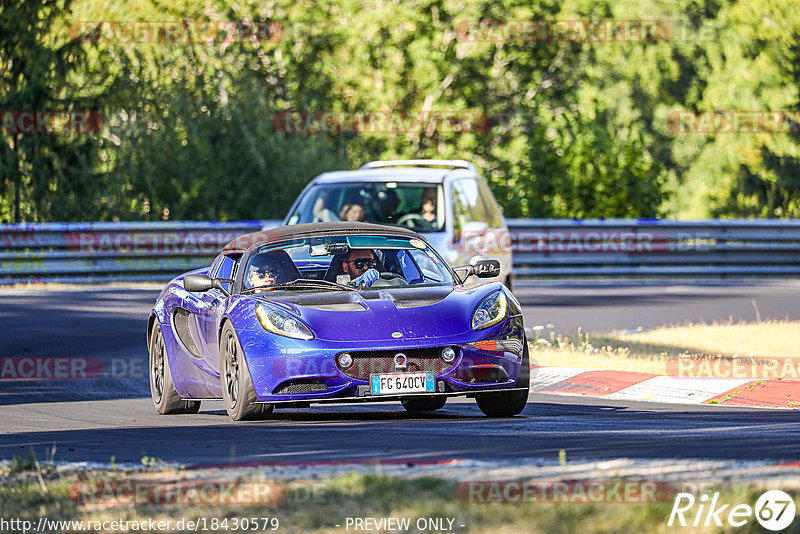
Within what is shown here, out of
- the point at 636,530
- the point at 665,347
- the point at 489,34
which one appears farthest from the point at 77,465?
the point at 489,34

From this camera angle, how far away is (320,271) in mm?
10672

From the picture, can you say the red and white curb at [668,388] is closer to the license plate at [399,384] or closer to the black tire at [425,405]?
the black tire at [425,405]

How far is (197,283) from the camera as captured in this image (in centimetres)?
1015

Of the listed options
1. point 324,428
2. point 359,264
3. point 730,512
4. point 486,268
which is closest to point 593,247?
point 486,268

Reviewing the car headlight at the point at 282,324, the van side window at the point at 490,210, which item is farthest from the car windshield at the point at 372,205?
the car headlight at the point at 282,324

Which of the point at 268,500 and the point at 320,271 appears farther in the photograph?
the point at 320,271

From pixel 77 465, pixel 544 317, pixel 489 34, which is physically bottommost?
pixel 544 317

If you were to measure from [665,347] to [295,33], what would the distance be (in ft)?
104

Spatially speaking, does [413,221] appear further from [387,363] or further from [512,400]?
[387,363]

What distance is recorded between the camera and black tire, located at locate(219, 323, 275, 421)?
9.37 meters

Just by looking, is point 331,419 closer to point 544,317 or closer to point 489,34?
point 544,317

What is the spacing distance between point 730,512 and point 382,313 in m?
4.22

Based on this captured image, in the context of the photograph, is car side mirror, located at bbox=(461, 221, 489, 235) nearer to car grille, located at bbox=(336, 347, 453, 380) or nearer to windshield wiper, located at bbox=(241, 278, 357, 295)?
windshield wiper, located at bbox=(241, 278, 357, 295)

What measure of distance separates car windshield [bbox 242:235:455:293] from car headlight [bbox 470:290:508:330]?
58 cm
